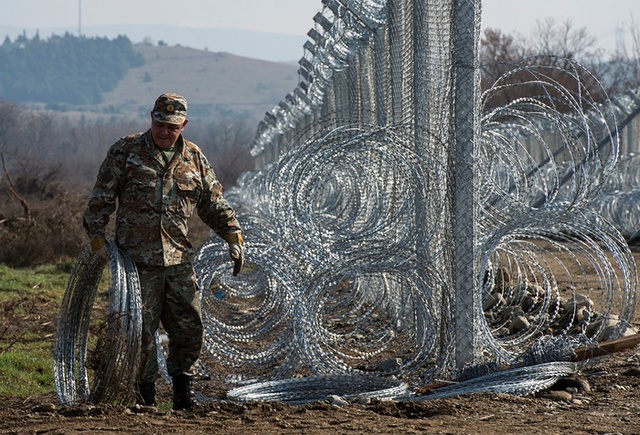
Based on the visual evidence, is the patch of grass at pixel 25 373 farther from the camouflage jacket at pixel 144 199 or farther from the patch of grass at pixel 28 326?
the camouflage jacket at pixel 144 199

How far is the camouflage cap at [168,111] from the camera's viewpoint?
20.8 feet

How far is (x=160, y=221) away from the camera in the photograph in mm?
6395

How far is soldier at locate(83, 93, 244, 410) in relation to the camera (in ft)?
20.9

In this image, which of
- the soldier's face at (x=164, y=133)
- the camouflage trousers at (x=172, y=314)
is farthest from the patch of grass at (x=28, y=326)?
the soldier's face at (x=164, y=133)

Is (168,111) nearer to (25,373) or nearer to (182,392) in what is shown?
(182,392)

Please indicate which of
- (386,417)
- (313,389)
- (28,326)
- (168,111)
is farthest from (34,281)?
(386,417)

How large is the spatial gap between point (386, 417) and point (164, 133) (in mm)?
1939

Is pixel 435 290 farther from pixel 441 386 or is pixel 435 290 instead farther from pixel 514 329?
pixel 514 329

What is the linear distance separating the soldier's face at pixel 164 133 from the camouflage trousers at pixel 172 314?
2.22ft

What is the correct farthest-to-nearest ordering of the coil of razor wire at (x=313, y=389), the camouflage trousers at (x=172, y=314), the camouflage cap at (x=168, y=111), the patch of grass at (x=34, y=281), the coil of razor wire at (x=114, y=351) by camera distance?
the patch of grass at (x=34, y=281) < the coil of razor wire at (x=313, y=389) < the camouflage trousers at (x=172, y=314) < the camouflage cap at (x=168, y=111) < the coil of razor wire at (x=114, y=351)

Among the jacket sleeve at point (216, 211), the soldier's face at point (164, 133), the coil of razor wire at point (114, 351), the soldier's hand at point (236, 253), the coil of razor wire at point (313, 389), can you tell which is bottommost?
the coil of razor wire at point (313, 389)

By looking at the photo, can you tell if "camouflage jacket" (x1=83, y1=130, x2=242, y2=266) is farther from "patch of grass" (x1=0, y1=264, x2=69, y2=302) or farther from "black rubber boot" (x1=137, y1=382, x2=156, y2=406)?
"patch of grass" (x1=0, y1=264, x2=69, y2=302)

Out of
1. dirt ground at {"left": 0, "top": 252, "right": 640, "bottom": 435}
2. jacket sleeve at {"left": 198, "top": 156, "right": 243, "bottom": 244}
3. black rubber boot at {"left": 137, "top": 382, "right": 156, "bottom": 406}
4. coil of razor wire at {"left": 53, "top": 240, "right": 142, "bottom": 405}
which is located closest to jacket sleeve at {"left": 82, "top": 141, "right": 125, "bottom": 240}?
coil of razor wire at {"left": 53, "top": 240, "right": 142, "bottom": 405}

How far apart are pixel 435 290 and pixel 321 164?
3.59 feet
